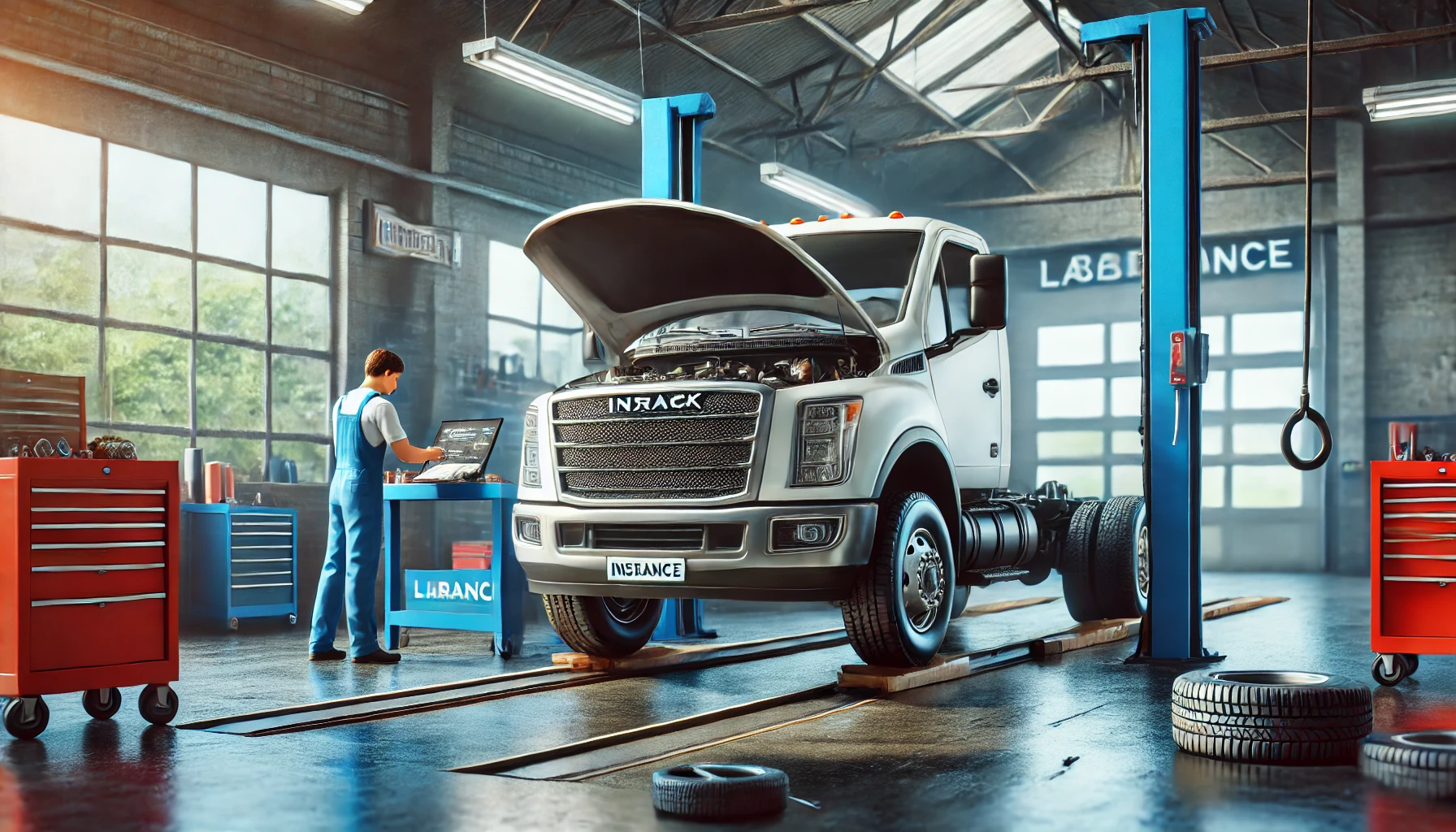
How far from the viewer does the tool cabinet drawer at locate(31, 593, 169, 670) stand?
4590 mm

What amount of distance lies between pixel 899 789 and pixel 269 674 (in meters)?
4.23

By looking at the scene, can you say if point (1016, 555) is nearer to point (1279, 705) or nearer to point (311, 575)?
point (1279, 705)

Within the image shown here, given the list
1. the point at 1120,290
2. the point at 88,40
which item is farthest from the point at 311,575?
the point at 1120,290

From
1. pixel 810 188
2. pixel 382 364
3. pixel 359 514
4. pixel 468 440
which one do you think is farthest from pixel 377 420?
pixel 810 188

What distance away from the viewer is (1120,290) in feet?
66.8

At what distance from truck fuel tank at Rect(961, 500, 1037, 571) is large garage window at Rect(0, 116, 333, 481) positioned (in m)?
7.07

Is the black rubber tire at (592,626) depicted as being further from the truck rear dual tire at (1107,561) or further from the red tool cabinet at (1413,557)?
the red tool cabinet at (1413,557)

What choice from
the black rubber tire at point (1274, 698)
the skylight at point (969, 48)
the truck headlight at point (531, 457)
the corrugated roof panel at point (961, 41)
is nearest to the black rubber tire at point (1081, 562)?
the truck headlight at point (531, 457)

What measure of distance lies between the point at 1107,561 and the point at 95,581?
241 inches

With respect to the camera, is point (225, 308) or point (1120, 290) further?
point (1120, 290)

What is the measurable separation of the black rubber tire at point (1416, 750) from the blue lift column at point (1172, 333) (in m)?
2.77

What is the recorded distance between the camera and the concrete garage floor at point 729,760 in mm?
3307

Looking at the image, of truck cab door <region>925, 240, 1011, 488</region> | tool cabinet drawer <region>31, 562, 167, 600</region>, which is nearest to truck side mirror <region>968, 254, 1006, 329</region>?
truck cab door <region>925, 240, 1011, 488</region>

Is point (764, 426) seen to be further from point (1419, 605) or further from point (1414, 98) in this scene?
point (1414, 98)
